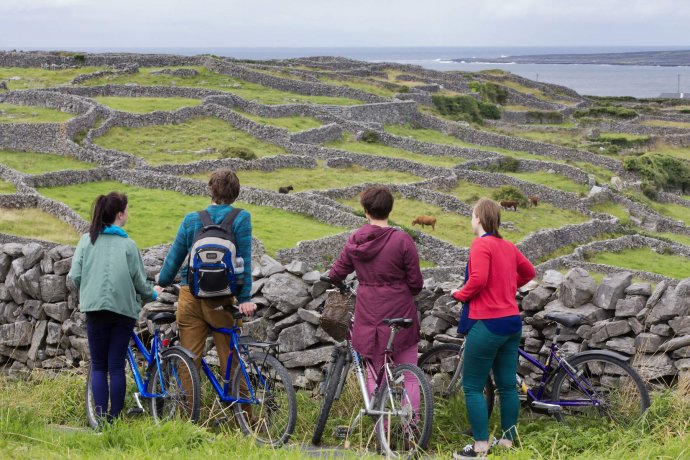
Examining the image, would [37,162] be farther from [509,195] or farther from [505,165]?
[505,165]

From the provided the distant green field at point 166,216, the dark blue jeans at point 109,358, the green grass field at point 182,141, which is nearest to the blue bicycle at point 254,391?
the dark blue jeans at point 109,358

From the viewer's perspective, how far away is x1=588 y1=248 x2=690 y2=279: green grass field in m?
35.3

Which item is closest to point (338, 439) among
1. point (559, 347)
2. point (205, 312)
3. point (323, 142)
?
point (205, 312)

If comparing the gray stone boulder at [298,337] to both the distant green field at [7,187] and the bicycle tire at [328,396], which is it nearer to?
the bicycle tire at [328,396]

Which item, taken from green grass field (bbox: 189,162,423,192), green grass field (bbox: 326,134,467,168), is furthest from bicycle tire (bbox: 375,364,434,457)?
green grass field (bbox: 326,134,467,168)

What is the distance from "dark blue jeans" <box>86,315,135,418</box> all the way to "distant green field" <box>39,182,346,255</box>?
61.9ft

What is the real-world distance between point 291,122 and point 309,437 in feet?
162

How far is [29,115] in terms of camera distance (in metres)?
49.6

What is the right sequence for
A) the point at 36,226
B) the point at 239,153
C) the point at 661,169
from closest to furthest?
the point at 36,226
the point at 239,153
the point at 661,169

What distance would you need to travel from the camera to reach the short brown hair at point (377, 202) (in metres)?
8.80

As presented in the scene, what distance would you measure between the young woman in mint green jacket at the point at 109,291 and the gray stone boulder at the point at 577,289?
4.79 meters

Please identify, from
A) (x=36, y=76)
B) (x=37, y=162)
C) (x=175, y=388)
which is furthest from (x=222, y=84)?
(x=175, y=388)

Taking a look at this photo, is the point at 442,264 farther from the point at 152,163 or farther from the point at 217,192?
the point at 217,192

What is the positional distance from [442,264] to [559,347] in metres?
22.5
